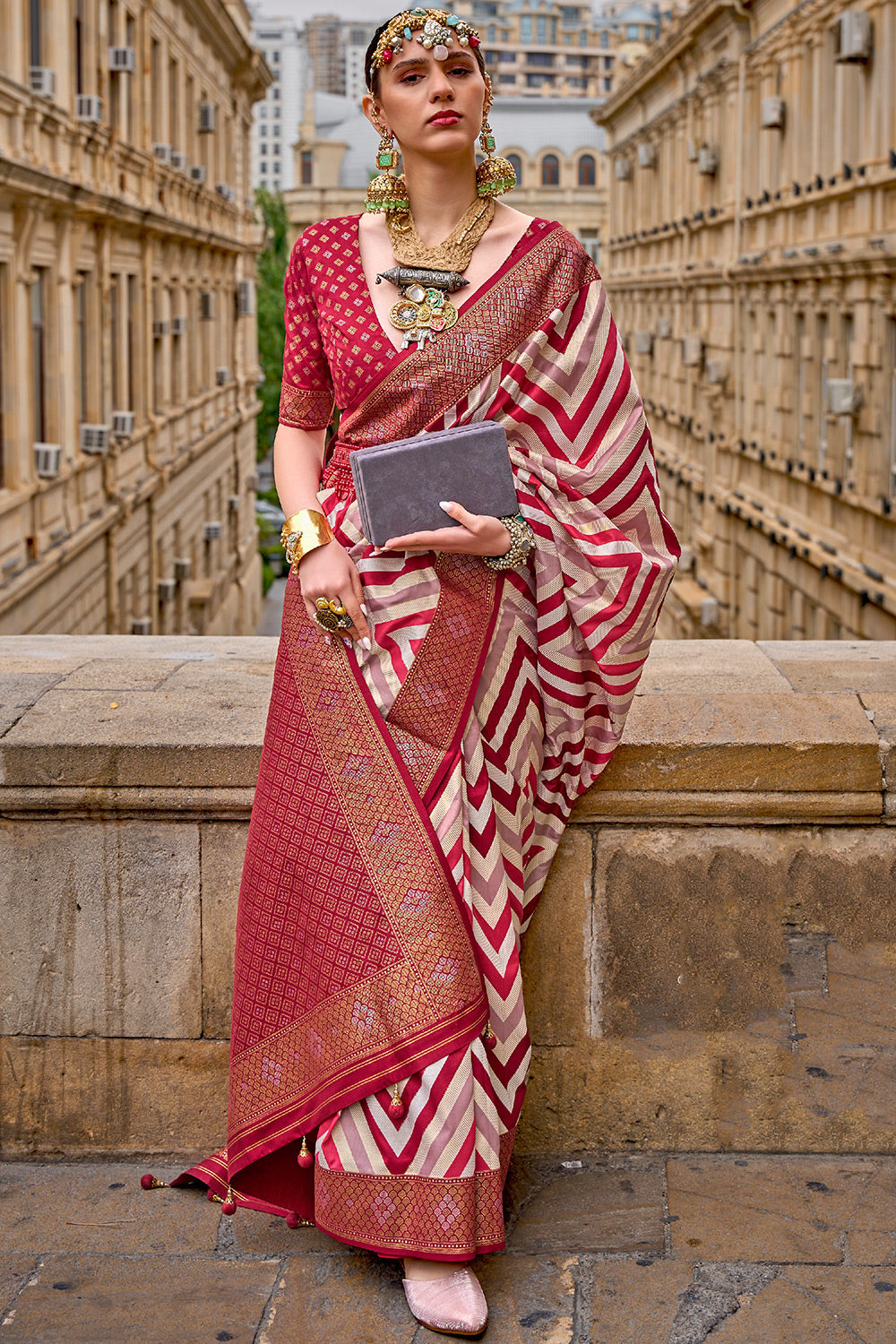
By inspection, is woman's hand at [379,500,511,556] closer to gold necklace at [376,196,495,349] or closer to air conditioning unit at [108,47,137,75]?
gold necklace at [376,196,495,349]

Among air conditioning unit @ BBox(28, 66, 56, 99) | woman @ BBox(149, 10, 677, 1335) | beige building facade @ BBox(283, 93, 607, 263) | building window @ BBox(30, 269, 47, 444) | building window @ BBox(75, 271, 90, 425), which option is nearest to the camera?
woman @ BBox(149, 10, 677, 1335)

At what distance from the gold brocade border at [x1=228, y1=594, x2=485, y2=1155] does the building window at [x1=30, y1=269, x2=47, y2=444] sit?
13570 millimetres

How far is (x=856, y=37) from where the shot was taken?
1739 cm

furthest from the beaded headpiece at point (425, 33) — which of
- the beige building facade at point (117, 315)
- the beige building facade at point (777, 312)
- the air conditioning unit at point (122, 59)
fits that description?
the air conditioning unit at point (122, 59)

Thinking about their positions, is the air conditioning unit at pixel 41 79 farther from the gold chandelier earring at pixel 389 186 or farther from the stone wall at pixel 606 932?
the gold chandelier earring at pixel 389 186

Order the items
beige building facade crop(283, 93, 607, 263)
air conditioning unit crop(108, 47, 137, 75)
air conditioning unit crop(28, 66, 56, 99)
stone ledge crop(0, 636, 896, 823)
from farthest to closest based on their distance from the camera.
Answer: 1. beige building facade crop(283, 93, 607, 263)
2. air conditioning unit crop(108, 47, 137, 75)
3. air conditioning unit crop(28, 66, 56, 99)
4. stone ledge crop(0, 636, 896, 823)

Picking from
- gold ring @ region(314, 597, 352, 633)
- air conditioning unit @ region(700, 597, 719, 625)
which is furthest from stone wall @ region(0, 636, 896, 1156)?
air conditioning unit @ region(700, 597, 719, 625)

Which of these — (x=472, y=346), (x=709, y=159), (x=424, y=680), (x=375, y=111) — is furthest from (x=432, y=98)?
(x=709, y=159)

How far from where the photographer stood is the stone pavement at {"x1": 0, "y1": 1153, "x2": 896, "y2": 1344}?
2.74 m

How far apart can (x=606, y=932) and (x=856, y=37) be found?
16.5m

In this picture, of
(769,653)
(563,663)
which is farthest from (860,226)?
(563,663)

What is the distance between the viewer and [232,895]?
11.1 ft

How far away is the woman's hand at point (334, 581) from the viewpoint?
9.40 ft

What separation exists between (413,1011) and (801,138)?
806 inches
